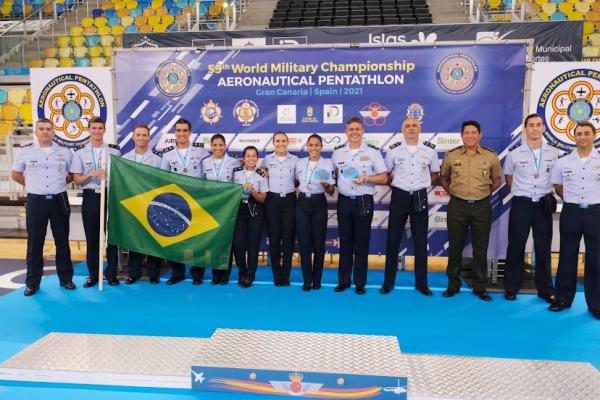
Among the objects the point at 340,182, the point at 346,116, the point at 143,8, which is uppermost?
the point at 143,8

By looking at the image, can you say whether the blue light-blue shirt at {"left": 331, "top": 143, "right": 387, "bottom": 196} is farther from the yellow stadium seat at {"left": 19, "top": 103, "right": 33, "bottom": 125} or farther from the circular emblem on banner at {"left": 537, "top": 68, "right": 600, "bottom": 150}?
the yellow stadium seat at {"left": 19, "top": 103, "right": 33, "bottom": 125}

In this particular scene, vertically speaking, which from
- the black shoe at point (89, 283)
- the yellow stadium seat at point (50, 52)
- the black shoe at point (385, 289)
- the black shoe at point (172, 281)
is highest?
the yellow stadium seat at point (50, 52)

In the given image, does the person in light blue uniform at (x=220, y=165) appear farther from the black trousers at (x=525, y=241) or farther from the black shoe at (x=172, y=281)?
the black trousers at (x=525, y=241)

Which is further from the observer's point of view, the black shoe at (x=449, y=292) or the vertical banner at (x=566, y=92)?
the vertical banner at (x=566, y=92)

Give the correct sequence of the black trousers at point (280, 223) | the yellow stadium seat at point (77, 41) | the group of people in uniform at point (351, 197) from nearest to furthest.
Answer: the group of people in uniform at point (351, 197) < the black trousers at point (280, 223) < the yellow stadium seat at point (77, 41)

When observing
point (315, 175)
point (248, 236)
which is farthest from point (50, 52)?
point (315, 175)

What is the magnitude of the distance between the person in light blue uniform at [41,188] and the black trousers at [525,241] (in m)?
5.00

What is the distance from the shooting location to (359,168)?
5484 mm

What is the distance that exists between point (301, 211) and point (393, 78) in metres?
2.04

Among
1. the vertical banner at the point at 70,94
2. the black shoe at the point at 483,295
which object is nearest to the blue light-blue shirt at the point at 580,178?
the black shoe at the point at 483,295

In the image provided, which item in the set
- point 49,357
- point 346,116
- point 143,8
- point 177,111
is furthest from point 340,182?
point 143,8

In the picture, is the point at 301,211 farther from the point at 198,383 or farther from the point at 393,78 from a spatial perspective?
the point at 198,383

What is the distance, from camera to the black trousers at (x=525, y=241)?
5.17m

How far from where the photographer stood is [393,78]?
6.00m
